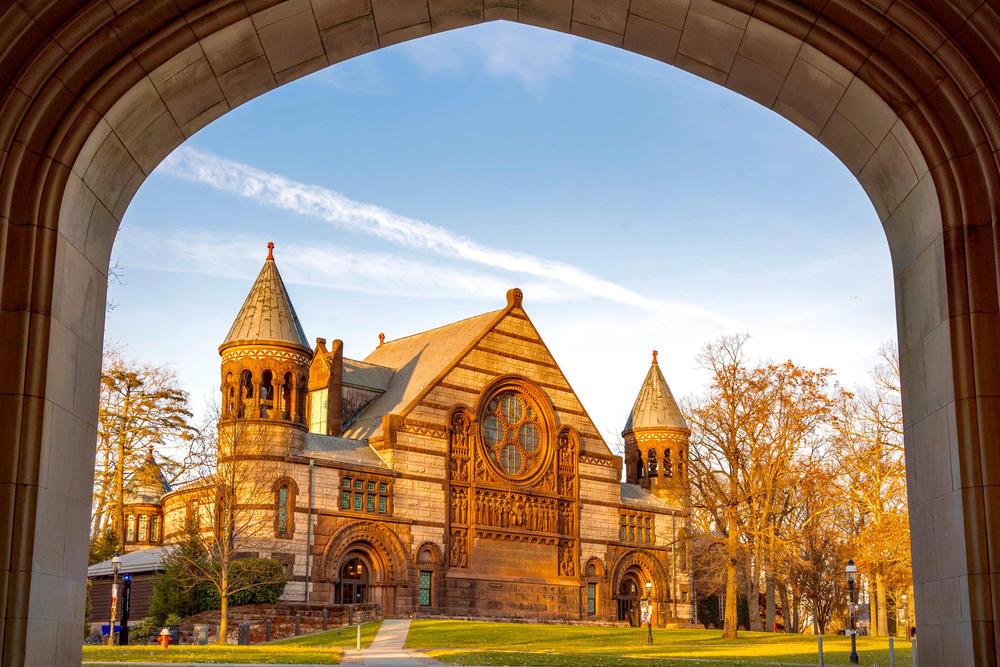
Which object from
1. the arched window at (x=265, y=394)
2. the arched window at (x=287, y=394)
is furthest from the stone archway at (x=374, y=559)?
the arched window at (x=265, y=394)

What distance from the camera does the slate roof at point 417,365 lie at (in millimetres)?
53938

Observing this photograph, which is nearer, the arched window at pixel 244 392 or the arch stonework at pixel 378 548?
the arched window at pixel 244 392

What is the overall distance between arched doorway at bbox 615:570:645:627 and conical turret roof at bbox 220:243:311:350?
23.5 metres

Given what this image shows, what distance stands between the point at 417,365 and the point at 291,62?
1906 inches

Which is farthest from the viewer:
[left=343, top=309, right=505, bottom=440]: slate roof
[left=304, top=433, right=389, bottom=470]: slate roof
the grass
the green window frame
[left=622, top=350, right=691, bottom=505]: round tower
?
[left=622, top=350, right=691, bottom=505]: round tower

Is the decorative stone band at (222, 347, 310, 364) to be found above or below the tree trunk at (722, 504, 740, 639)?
above

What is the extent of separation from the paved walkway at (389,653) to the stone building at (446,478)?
221 inches

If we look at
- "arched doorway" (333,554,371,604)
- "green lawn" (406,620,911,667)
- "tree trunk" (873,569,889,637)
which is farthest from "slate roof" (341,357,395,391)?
"tree trunk" (873,569,889,637)

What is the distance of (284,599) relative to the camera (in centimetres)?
4381

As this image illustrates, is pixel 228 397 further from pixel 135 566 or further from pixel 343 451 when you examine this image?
pixel 135 566

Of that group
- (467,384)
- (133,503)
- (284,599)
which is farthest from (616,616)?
(133,503)

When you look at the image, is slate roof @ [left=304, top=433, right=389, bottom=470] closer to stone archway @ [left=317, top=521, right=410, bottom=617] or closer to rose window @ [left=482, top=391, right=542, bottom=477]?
stone archway @ [left=317, top=521, right=410, bottom=617]

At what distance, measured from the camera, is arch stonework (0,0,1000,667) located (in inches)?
313

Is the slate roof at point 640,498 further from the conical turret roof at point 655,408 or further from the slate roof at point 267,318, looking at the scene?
the slate roof at point 267,318
